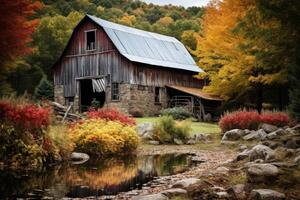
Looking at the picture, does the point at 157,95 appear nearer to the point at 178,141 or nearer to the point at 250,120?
the point at 250,120

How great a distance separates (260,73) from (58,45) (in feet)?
101

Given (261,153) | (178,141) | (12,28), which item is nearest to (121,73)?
(178,141)

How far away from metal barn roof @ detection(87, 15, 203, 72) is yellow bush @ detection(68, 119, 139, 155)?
16837 millimetres

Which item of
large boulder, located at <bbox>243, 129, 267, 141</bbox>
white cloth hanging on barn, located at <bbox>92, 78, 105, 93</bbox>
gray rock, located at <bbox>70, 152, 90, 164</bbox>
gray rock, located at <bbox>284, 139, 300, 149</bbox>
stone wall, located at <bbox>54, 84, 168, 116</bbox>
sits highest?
white cloth hanging on barn, located at <bbox>92, 78, 105, 93</bbox>

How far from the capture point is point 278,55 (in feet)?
37.7

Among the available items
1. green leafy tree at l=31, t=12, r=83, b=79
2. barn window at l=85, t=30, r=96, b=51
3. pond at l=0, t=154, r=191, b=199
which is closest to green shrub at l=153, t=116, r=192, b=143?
pond at l=0, t=154, r=191, b=199

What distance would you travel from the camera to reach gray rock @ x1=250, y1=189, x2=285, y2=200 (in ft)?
23.2

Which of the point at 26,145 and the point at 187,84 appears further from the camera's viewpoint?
the point at 187,84

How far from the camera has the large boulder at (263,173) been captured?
315 inches

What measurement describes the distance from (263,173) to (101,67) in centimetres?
2897

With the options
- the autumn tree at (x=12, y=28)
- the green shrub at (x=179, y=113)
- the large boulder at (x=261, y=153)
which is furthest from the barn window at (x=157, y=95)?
the large boulder at (x=261, y=153)

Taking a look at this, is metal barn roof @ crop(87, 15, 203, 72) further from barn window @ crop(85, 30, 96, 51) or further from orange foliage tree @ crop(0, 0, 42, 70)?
orange foliage tree @ crop(0, 0, 42, 70)

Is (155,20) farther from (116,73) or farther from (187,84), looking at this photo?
(116,73)

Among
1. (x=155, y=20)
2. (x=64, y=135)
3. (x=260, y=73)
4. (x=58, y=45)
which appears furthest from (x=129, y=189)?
(x=155, y=20)
